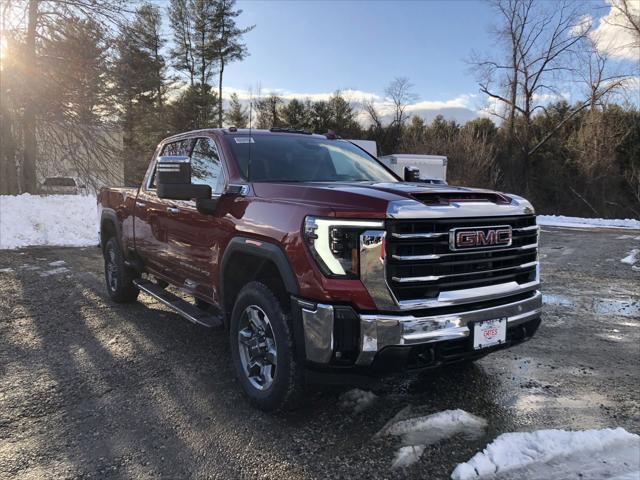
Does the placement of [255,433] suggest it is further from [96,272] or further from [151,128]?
[151,128]

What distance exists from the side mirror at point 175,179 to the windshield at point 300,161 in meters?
0.44

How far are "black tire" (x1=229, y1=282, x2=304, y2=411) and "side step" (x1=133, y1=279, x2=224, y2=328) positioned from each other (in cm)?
51

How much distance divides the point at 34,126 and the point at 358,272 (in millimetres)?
18721

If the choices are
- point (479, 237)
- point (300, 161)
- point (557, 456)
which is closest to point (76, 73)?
point (300, 161)

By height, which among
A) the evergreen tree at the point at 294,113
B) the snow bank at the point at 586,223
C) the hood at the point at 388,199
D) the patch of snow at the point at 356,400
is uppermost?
the evergreen tree at the point at 294,113

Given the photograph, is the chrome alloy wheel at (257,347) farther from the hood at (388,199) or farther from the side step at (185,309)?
the hood at (388,199)

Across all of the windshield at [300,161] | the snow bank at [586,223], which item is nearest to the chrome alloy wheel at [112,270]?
the windshield at [300,161]

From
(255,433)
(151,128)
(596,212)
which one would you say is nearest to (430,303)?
(255,433)

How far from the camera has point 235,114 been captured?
38844 millimetres

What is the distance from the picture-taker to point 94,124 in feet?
60.0

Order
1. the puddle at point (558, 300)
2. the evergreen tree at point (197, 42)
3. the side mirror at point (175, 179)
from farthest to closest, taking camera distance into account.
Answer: the evergreen tree at point (197, 42) < the puddle at point (558, 300) < the side mirror at point (175, 179)

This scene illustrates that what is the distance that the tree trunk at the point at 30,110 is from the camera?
56.2ft

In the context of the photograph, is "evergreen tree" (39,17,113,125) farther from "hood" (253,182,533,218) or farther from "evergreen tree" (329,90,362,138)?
"evergreen tree" (329,90,362,138)

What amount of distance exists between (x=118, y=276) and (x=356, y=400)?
4029 millimetres
